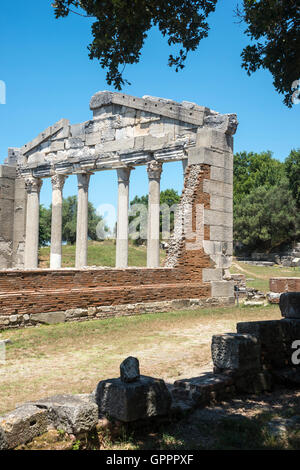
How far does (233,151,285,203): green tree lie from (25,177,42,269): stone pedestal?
3494cm

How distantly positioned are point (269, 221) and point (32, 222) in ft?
92.5

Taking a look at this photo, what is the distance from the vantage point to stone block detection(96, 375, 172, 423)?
13.9ft

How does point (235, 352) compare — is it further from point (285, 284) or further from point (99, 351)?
point (285, 284)

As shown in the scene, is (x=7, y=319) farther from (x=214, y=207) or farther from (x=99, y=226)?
(x=99, y=226)

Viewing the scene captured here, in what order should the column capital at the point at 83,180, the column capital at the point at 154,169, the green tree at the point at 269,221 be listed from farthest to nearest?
the green tree at the point at 269,221 → the column capital at the point at 83,180 → the column capital at the point at 154,169

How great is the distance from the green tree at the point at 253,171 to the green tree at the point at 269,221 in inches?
312

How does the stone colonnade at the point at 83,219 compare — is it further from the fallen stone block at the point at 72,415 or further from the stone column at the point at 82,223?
the fallen stone block at the point at 72,415

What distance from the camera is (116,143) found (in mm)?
18922

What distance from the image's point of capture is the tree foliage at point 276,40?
18.7 ft

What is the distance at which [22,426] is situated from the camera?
3803 millimetres

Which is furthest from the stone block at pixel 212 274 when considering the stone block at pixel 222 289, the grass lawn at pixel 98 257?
the grass lawn at pixel 98 257

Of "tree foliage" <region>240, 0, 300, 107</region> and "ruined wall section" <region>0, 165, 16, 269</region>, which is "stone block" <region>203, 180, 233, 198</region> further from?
"ruined wall section" <region>0, 165, 16, 269</region>

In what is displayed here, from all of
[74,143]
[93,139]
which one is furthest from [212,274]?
[74,143]

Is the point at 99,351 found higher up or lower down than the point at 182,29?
lower down
